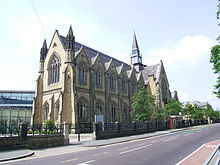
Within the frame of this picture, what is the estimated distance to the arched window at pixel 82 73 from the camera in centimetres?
3439

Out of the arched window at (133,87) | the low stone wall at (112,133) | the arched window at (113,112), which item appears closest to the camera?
the low stone wall at (112,133)

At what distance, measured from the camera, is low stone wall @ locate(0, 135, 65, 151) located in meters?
14.0

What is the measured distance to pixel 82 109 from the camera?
109ft

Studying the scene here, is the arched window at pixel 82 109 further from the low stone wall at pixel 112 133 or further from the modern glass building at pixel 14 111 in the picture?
the modern glass building at pixel 14 111

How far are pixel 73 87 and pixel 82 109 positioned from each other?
4.90 metres

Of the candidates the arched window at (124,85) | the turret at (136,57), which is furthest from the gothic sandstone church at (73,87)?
the turret at (136,57)

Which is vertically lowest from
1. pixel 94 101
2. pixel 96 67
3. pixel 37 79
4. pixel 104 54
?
pixel 94 101

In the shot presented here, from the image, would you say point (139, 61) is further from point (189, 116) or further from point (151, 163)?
point (151, 163)

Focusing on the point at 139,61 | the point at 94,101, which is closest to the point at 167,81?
the point at 139,61

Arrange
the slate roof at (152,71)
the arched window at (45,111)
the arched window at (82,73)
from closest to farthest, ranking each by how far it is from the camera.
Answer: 1. the arched window at (45,111)
2. the arched window at (82,73)
3. the slate roof at (152,71)

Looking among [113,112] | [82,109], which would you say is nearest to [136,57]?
[113,112]

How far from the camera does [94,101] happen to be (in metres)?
35.2

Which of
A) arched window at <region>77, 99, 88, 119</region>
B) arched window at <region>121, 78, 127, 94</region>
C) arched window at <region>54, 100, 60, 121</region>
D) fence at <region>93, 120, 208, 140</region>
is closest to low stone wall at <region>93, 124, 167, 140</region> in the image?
fence at <region>93, 120, 208, 140</region>

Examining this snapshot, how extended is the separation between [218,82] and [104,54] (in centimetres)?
3259
